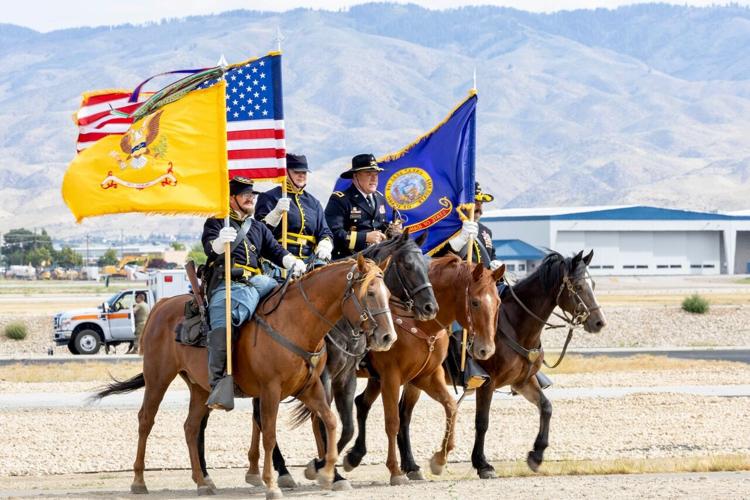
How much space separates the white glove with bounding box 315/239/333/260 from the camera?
14.2 meters

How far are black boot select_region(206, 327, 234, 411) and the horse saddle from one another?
0.33m

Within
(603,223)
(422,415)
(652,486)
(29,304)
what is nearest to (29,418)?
(422,415)

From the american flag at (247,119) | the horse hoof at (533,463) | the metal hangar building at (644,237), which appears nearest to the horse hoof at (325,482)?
the horse hoof at (533,463)

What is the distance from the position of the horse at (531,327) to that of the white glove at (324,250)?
187 cm

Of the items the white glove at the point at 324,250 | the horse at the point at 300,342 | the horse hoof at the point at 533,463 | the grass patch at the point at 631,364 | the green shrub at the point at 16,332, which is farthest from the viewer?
the green shrub at the point at 16,332

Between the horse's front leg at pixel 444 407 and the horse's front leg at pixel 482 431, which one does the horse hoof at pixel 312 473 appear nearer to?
the horse's front leg at pixel 444 407

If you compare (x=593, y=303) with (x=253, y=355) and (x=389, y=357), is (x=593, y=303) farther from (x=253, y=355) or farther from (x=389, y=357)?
(x=253, y=355)

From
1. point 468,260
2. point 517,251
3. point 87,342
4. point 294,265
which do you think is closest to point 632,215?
point 517,251

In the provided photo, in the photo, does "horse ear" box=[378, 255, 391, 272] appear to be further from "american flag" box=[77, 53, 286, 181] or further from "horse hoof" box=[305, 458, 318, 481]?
"horse hoof" box=[305, 458, 318, 481]

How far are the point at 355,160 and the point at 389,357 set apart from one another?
2.60m

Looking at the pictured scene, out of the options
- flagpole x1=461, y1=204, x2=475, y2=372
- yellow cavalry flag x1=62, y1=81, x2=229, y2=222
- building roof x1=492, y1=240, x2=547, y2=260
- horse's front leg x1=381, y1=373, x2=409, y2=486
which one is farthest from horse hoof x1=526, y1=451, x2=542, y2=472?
building roof x1=492, y1=240, x2=547, y2=260

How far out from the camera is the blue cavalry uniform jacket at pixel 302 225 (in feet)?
49.6

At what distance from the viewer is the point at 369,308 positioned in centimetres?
1226

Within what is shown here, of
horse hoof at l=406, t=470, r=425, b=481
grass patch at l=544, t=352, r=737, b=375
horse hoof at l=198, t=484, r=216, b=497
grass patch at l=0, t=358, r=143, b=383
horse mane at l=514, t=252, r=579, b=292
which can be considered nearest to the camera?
horse hoof at l=198, t=484, r=216, b=497
